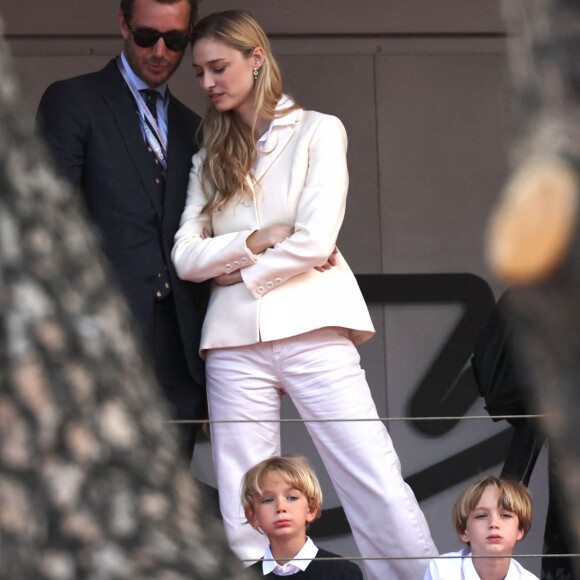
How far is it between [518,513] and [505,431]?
6.93ft

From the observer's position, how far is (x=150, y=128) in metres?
3.05

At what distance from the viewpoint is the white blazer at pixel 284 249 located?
2.81m

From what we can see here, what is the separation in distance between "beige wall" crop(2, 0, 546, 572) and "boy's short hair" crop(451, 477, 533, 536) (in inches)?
76.4

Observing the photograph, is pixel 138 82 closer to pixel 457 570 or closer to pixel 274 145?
pixel 274 145

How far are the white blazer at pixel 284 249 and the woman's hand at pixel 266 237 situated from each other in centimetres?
2

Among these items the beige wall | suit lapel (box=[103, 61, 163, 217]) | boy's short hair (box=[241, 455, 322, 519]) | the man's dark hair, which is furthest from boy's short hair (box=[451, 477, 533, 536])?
the beige wall

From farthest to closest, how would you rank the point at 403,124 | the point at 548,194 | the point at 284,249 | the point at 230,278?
the point at 403,124 < the point at 230,278 < the point at 284,249 < the point at 548,194

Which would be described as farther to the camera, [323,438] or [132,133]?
[132,133]

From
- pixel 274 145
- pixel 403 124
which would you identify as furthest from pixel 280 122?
pixel 403 124

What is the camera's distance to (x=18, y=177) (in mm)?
606

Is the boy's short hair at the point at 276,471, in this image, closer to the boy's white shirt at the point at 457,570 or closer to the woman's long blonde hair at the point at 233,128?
the boy's white shirt at the point at 457,570

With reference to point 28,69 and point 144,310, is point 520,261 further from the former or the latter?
point 28,69

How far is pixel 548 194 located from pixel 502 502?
2.38m

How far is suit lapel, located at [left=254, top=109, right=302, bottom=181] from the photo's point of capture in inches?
116
